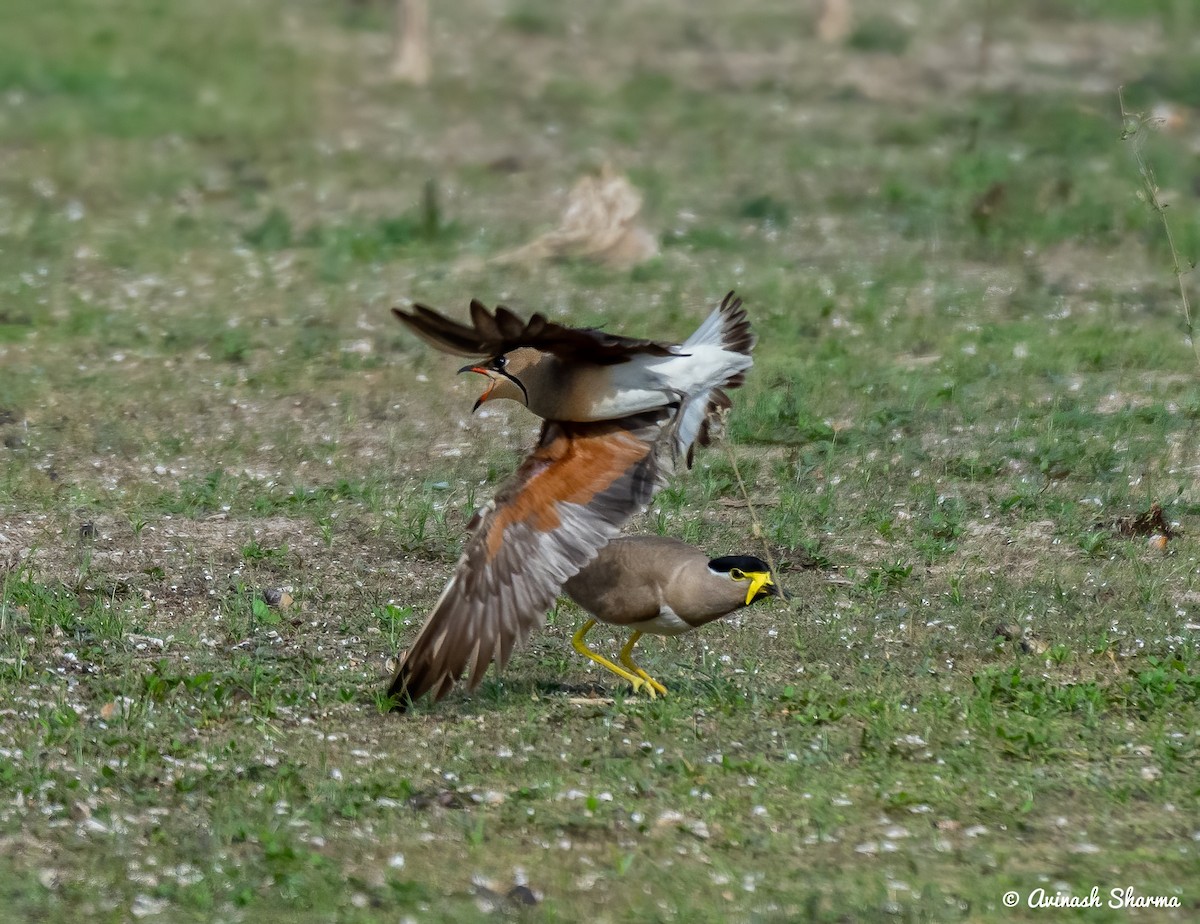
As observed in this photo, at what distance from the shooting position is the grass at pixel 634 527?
16.5 feet

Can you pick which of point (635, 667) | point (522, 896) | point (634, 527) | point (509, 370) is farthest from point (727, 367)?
point (522, 896)

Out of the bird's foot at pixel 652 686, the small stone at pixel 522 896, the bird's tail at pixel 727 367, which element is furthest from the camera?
the bird's tail at pixel 727 367

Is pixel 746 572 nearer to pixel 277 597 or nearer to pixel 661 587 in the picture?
pixel 661 587

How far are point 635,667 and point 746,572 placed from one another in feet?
2.06

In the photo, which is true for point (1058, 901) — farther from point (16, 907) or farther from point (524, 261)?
point (524, 261)

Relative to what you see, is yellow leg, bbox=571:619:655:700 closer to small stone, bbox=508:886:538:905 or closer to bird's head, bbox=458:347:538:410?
bird's head, bbox=458:347:538:410

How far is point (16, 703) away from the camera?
5996 mm

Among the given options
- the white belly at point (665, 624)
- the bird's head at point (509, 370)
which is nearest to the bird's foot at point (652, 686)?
the white belly at point (665, 624)

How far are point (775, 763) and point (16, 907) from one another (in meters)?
2.35

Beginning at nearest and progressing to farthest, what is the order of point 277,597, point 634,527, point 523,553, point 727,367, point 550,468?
point 523,553
point 550,468
point 727,367
point 277,597
point 634,527

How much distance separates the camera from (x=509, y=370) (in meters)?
6.39

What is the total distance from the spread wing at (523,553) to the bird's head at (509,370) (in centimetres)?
24

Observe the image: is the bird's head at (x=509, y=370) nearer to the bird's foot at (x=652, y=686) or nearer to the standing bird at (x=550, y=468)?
the standing bird at (x=550, y=468)

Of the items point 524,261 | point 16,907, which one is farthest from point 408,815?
point 524,261
